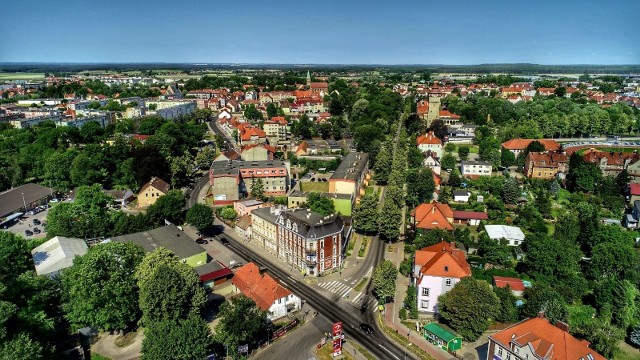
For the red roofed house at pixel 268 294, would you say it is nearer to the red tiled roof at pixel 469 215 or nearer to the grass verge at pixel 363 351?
the grass verge at pixel 363 351

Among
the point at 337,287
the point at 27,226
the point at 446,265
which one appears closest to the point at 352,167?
the point at 337,287

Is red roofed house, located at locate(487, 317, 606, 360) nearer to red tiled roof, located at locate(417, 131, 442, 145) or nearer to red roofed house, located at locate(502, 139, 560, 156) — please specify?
red tiled roof, located at locate(417, 131, 442, 145)

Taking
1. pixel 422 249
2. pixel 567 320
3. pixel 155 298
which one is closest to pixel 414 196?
pixel 422 249

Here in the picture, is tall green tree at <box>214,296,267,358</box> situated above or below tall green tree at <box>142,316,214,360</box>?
below

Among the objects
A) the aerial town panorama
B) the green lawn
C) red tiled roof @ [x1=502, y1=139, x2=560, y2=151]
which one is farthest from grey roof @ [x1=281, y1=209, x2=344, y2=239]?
red tiled roof @ [x1=502, y1=139, x2=560, y2=151]

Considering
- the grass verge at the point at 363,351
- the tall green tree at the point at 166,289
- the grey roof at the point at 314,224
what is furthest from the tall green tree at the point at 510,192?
the tall green tree at the point at 166,289

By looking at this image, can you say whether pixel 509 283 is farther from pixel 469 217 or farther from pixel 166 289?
pixel 166 289

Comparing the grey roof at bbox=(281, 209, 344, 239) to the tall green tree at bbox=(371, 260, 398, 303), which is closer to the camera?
the tall green tree at bbox=(371, 260, 398, 303)
